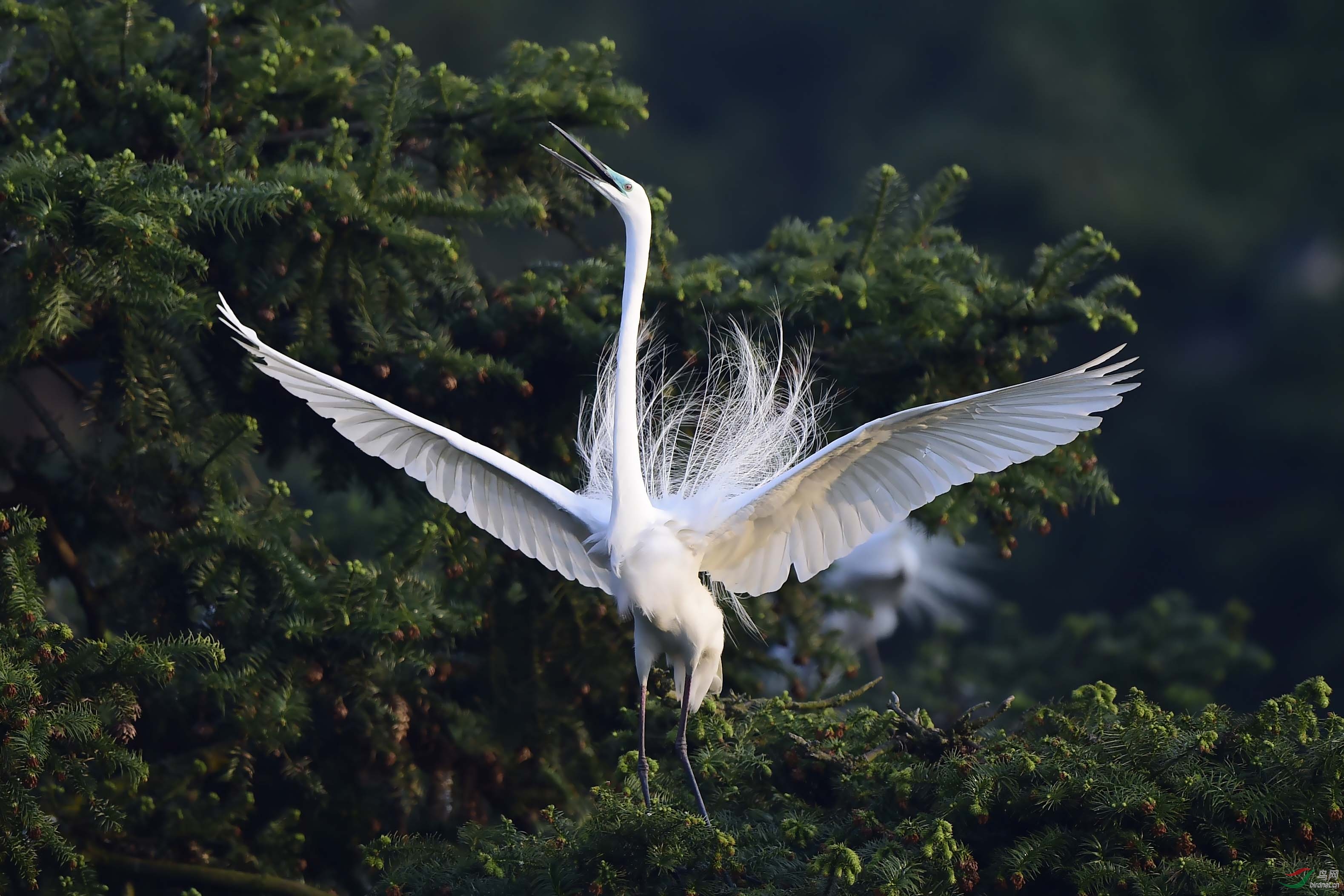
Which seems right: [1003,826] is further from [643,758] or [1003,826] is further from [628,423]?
[628,423]

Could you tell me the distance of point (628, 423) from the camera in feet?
11.5

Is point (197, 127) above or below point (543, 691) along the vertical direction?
above

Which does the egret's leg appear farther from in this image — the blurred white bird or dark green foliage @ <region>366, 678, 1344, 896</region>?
the blurred white bird

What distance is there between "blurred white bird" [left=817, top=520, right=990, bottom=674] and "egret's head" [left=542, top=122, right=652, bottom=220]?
11.1 ft

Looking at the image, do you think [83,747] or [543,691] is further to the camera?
[543,691]

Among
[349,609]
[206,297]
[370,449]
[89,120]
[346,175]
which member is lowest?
[349,609]

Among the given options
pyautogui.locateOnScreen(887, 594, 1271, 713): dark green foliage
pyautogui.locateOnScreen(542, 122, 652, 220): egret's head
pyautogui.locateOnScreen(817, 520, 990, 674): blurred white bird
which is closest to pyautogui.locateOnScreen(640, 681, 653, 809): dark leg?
pyautogui.locateOnScreen(542, 122, 652, 220): egret's head

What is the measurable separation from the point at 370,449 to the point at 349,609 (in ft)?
1.24

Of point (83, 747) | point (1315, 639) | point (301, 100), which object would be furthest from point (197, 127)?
point (1315, 639)

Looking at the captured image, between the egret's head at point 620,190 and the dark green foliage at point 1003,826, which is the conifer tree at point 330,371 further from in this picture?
the dark green foliage at point 1003,826

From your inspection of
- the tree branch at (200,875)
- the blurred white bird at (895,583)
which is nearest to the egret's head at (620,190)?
the tree branch at (200,875)

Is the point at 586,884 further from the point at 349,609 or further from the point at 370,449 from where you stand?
the point at 370,449

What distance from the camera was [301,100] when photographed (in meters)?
4.25

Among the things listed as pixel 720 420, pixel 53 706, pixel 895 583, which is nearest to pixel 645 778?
pixel 720 420
